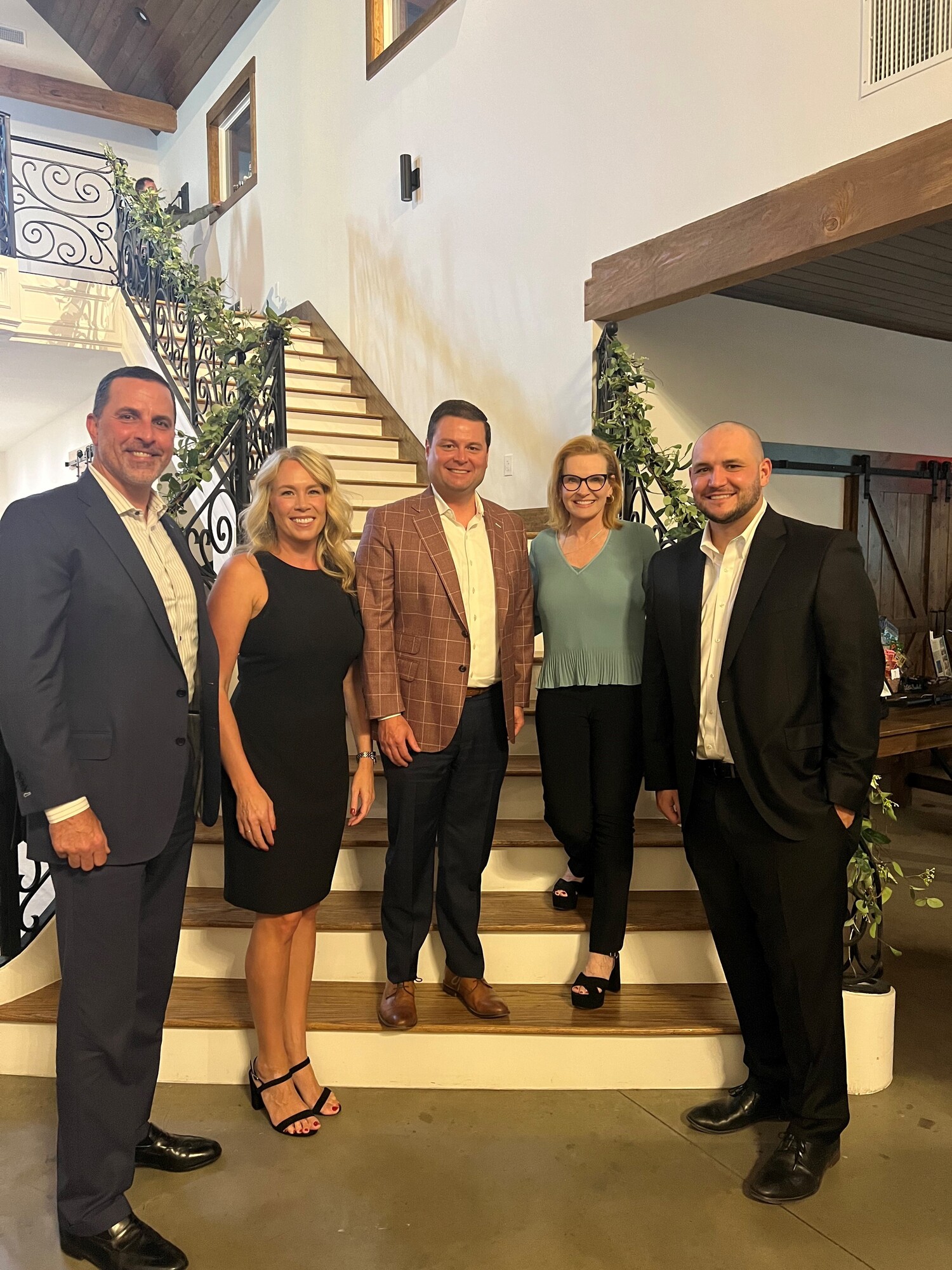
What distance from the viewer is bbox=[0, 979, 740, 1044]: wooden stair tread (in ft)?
8.70

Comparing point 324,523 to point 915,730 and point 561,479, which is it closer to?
point 561,479

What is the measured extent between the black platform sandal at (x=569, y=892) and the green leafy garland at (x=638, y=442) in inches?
51.4

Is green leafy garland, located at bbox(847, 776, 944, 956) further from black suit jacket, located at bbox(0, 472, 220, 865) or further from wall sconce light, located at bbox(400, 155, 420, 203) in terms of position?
wall sconce light, located at bbox(400, 155, 420, 203)

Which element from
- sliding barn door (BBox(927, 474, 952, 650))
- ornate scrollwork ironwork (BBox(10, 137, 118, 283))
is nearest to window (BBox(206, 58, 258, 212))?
ornate scrollwork ironwork (BBox(10, 137, 118, 283))

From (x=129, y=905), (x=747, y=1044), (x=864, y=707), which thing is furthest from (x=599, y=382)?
(x=129, y=905)

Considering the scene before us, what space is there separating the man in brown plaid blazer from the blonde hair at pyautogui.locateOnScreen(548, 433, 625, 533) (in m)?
0.12

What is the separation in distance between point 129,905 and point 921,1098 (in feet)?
7.29

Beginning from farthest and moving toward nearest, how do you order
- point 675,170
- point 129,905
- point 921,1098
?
point 675,170 → point 921,1098 → point 129,905

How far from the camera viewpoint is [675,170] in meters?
3.89

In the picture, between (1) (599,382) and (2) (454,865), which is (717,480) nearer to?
(2) (454,865)

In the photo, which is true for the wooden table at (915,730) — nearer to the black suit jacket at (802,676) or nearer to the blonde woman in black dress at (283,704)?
the black suit jacket at (802,676)

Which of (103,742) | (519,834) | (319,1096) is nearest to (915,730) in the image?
(519,834)

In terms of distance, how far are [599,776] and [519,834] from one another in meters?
0.79

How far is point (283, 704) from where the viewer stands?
7.39 feet
